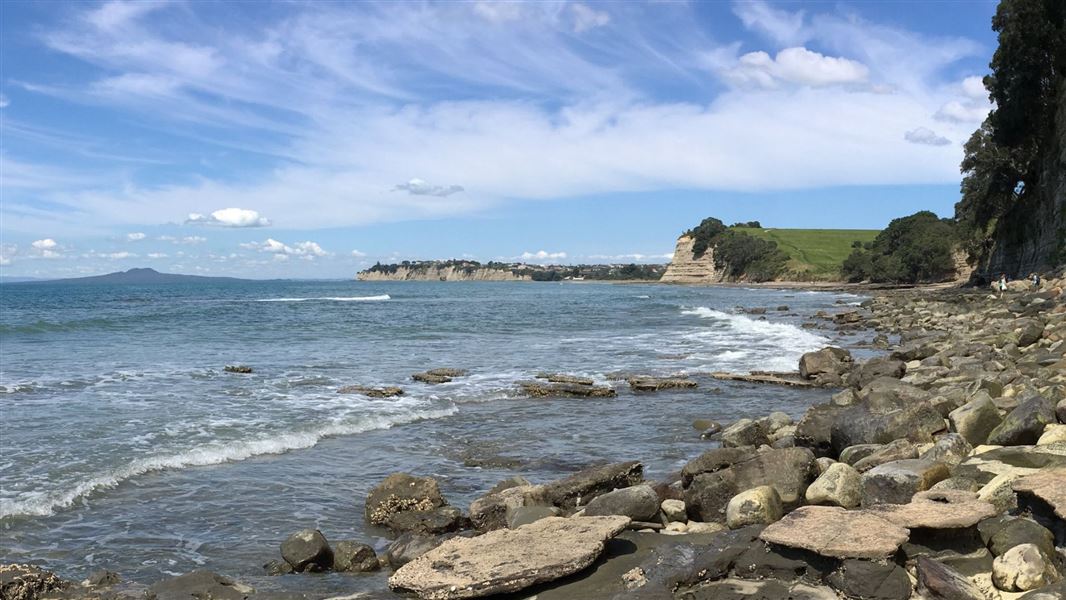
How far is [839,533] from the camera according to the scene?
6.11 m

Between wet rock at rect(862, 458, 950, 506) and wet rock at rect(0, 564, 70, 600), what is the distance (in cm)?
789

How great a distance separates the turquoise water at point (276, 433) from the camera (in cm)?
919

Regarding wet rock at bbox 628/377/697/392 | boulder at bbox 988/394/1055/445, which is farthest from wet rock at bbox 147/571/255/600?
wet rock at bbox 628/377/697/392

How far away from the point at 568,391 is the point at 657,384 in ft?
8.46

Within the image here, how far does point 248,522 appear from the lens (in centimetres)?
951

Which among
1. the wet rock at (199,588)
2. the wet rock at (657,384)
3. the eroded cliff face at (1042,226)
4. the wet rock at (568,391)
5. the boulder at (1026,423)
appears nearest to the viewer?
the wet rock at (199,588)

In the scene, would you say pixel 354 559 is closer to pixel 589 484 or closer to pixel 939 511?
pixel 589 484

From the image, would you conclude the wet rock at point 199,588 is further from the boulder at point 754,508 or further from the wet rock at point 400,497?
the boulder at point 754,508

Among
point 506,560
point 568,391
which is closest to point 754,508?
point 506,560

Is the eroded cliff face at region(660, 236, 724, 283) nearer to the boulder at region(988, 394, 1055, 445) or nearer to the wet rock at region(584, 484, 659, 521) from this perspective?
the boulder at region(988, 394, 1055, 445)

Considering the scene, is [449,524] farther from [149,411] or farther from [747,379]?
[747,379]

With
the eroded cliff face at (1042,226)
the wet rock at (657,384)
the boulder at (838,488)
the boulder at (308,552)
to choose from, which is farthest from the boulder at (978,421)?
the eroded cliff face at (1042,226)

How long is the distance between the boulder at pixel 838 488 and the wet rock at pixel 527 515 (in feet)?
9.23

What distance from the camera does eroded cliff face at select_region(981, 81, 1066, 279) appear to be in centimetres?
4328
